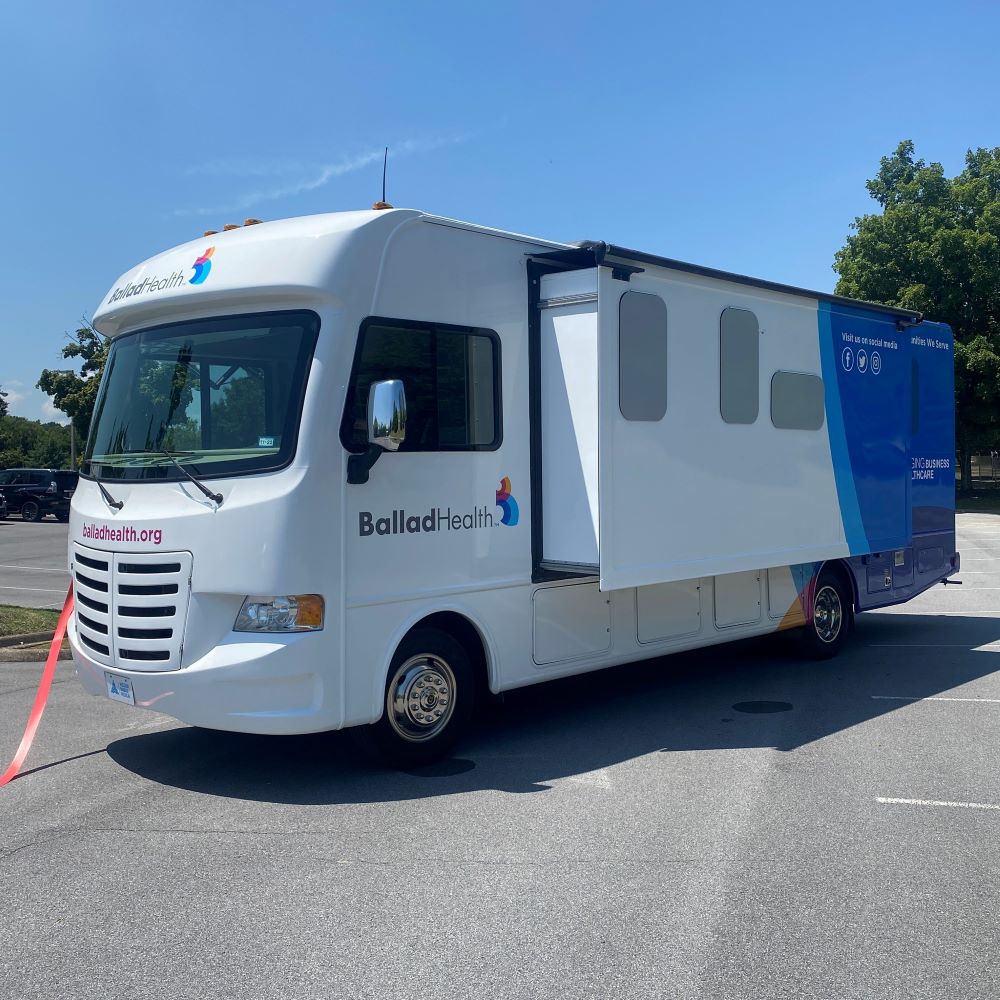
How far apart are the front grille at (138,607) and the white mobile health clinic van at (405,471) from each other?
2cm

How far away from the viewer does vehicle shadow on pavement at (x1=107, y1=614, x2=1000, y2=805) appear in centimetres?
622

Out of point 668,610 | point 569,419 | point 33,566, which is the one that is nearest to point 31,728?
point 569,419

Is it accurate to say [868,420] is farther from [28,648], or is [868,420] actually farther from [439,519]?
[28,648]

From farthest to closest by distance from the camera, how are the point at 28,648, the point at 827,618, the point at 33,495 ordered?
the point at 33,495
the point at 827,618
the point at 28,648

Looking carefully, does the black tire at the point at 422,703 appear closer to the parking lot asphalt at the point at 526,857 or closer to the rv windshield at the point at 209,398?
the parking lot asphalt at the point at 526,857

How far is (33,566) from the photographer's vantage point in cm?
1909

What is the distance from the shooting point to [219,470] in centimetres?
591

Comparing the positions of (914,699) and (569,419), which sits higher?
(569,419)

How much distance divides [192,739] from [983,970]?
499 cm

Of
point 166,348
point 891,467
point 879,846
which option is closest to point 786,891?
point 879,846

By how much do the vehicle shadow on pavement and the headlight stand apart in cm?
96

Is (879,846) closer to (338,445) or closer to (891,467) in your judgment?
(338,445)

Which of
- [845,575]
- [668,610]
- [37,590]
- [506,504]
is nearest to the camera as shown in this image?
[506,504]

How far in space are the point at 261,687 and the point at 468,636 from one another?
5.00 ft
